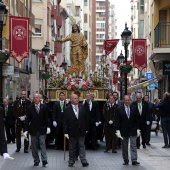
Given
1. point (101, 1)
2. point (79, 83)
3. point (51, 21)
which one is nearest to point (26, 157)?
point (79, 83)

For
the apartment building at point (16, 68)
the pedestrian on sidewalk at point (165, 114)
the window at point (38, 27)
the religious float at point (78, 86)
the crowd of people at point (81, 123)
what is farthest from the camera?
the window at point (38, 27)

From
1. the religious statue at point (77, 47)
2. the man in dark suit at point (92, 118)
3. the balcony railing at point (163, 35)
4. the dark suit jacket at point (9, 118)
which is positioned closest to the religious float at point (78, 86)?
the religious statue at point (77, 47)

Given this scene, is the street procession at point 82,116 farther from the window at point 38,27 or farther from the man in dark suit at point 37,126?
the window at point 38,27

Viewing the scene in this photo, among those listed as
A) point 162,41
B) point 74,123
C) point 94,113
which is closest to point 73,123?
point 74,123

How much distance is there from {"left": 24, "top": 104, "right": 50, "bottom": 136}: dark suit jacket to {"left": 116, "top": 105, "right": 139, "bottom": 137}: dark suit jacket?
→ 178 centimetres

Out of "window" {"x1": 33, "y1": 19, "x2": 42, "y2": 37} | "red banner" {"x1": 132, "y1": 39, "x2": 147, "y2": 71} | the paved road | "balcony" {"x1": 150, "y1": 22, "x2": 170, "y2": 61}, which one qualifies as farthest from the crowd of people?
"window" {"x1": 33, "y1": 19, "x2": 42, "y2": 37}

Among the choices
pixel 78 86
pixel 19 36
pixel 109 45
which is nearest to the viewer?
pixel 78 86

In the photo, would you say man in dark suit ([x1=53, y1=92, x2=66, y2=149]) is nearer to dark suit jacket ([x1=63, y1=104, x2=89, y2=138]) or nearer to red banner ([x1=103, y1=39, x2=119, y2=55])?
dark suit jacket ([x1=63, y1=104, x2=89, y2=138])

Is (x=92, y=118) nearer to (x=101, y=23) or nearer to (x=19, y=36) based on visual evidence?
(x=19, y=36)

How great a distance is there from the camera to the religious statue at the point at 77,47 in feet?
79.3

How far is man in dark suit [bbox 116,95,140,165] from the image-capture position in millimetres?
15883

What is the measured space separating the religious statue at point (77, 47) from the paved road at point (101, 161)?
16.5ft

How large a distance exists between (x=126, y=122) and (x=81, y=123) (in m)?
1.24

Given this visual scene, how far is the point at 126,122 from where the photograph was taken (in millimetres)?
15953
